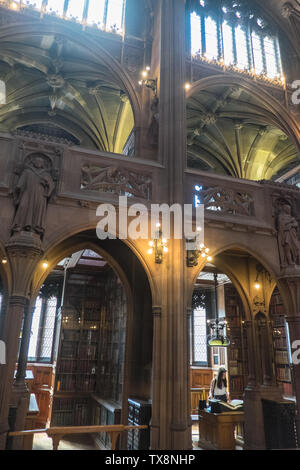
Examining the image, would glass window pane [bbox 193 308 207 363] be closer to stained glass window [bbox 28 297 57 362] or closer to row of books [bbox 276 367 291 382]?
row of books [bbox 276 367 291 382]

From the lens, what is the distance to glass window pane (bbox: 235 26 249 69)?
1109cm

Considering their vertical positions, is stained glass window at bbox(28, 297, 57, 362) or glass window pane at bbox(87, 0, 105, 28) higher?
glass window pane at bbox(87, 0, 105, 28)

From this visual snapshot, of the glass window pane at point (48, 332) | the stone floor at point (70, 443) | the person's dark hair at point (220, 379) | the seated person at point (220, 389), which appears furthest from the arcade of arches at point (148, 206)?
the person's dark hair at point (220, 379)

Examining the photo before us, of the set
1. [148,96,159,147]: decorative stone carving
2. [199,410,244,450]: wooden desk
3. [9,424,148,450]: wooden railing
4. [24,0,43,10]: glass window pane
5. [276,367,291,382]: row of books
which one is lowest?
[199,410,244,450]: wooden desk

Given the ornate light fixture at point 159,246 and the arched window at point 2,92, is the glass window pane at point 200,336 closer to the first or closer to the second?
the ornate light fixture at point 159,246

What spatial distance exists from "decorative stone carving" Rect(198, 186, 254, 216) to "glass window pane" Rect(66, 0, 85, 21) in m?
6.38

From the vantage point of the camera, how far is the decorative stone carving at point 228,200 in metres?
7.49

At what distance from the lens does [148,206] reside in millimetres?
6941

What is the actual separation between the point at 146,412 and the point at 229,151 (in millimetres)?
11015

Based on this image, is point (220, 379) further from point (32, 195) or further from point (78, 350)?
point (32, 195)

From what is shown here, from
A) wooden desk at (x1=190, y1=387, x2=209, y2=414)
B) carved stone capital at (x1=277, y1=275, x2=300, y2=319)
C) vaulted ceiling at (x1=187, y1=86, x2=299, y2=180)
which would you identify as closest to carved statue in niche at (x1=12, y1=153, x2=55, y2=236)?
carved stone capital at (x1=277, y1=275, x2=300, y2=319)

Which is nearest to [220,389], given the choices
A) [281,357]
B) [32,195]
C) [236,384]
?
[281,357]

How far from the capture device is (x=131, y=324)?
8516 millimetres
